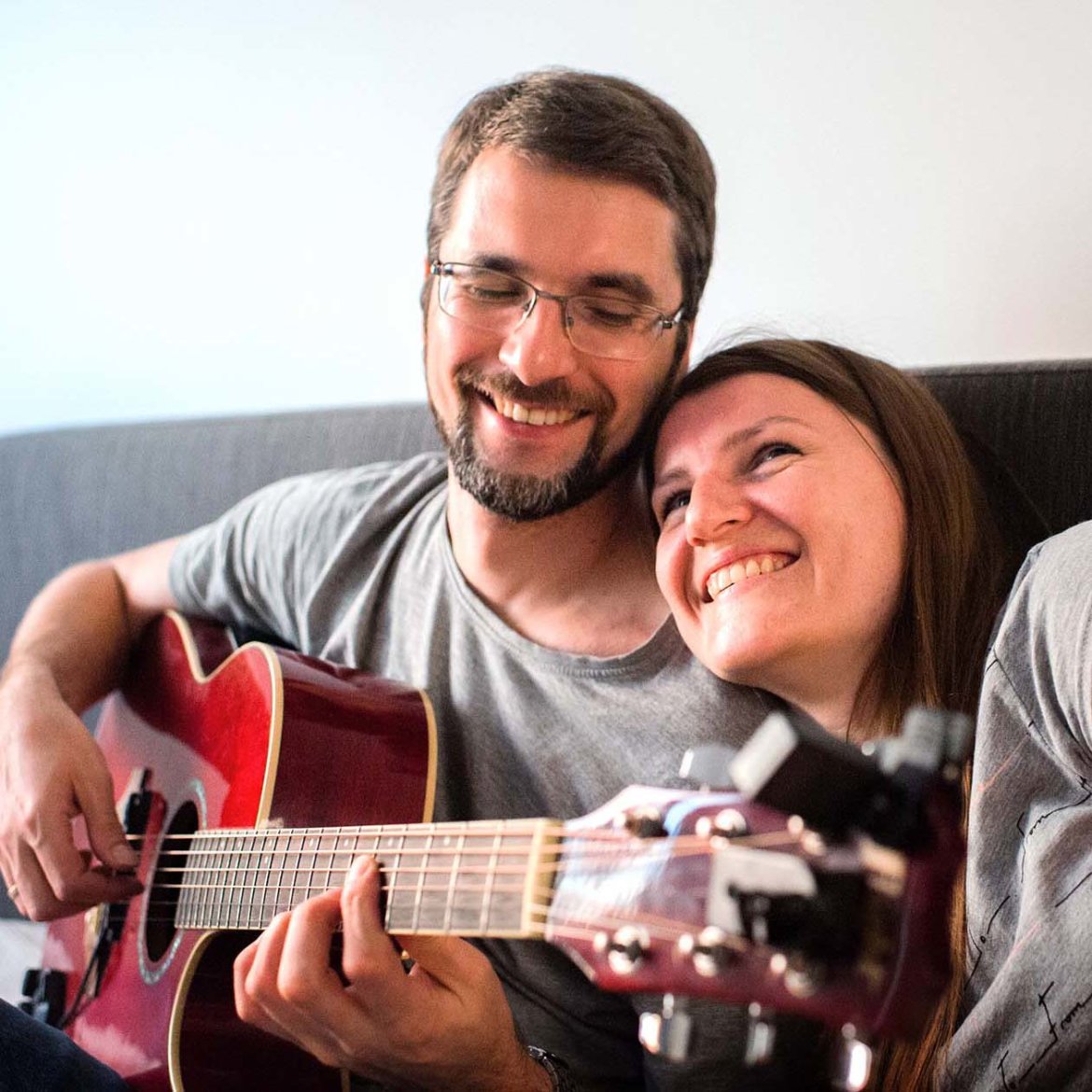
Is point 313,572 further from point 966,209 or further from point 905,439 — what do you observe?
point 966,209

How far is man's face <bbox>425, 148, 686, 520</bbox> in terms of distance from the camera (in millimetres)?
1148

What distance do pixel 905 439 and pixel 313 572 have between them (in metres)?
0.72

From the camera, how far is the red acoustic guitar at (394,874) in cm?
55

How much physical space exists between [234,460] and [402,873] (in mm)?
1033

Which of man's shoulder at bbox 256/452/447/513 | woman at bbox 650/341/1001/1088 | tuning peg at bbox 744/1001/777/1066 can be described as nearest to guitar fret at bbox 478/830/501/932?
tuning peg at bbox 744/1001/777/1066

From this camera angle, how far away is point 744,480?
3.46 feet

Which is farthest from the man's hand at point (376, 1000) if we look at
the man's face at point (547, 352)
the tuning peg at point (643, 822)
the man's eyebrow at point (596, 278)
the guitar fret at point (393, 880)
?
the man's eyebrow at point (596, 278)

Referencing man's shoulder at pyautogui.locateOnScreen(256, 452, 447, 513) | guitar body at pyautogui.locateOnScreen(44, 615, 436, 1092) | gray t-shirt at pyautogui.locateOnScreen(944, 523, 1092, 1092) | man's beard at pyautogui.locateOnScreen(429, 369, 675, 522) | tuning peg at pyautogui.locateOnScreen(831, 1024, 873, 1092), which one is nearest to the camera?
tuning peg at pyautogui.locateOnScreen(831, 1024, 873, 1092)

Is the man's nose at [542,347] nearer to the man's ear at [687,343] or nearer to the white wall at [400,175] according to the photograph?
the man's ear at [687,343]

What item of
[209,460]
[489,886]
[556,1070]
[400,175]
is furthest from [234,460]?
[489,886]

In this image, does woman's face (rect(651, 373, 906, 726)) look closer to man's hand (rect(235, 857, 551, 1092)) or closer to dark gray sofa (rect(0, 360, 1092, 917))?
dark gray sofa (rect(0, 360, 1092, 917))

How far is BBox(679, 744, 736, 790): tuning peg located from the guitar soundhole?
2.22 feet

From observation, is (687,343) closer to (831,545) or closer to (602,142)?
(602,142)

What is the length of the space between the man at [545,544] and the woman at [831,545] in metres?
0.11
